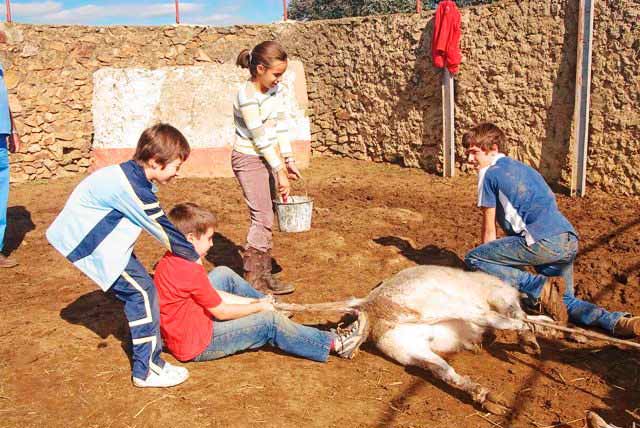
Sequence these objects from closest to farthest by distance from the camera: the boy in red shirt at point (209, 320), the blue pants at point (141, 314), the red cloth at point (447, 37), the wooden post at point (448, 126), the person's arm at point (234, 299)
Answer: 1. the blue pants at point (141, 314)
2. the boy in red shirt at point (209, 320)
3. the person's arm at point (234, 299)
4. the red cloth at point (447, 37)
5. the wooden post at point (448, 126)

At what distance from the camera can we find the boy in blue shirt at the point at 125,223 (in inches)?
131

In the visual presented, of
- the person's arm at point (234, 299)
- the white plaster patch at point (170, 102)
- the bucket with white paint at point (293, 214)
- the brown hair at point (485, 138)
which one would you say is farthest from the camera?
the white plaster patch at point (170, 102)

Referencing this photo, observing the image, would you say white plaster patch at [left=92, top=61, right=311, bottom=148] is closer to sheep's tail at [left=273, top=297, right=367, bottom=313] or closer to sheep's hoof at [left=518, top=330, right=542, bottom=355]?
sheep's tail at [left=273, top=297, right=367, bottom=313]

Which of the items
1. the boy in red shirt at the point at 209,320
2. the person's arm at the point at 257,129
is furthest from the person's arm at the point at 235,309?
the person's arm at the point at 257,129

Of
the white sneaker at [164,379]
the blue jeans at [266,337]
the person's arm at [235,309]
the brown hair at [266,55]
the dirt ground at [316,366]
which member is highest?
the brown hair at [266,55]

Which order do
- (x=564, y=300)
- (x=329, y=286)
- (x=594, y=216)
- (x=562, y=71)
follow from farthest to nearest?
(x=562, y=71) < (x=594, y=216) < (x=329, y=286) < (x=564, y=300)

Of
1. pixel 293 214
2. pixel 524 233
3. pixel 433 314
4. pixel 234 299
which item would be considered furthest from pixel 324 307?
pixel 293 214

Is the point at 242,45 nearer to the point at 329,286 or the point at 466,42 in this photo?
the point at 466,42

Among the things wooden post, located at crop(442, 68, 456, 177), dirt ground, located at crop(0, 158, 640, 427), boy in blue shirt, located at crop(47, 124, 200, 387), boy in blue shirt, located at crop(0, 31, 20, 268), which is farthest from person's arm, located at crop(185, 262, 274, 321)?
wooden post, located at crop(442, 68, 456, 177)

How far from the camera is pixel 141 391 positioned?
11.5ft

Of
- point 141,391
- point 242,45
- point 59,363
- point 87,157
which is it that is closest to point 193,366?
point 141,391

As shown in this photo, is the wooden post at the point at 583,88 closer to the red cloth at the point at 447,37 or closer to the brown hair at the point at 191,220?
the red cloth at the point at 447,37

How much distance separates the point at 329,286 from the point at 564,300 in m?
1.95

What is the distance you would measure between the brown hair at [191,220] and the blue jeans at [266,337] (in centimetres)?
63
